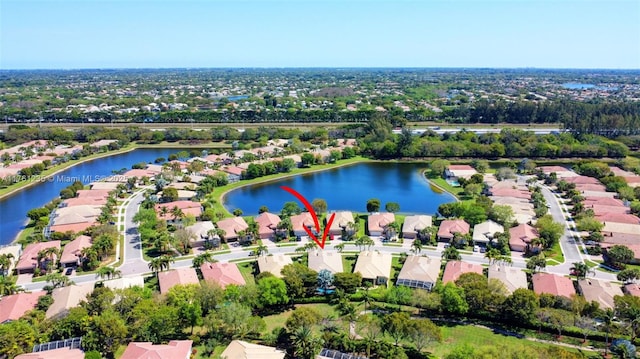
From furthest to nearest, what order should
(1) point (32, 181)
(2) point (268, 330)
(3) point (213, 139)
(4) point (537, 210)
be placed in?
(3) point (213, 139) → (1) point (32, 181) → (4) point (537, 210) → (2) point (268, 330)

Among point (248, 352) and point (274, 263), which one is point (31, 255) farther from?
point (248, 352)

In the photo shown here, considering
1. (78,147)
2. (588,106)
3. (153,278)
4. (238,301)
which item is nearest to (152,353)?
(238,301)

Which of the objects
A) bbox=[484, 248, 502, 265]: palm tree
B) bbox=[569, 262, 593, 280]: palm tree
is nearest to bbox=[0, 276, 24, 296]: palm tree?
bbox=[484, 248, 502, 265]: palm tree

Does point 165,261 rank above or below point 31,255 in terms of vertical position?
above

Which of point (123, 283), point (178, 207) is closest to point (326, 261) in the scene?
point (123, 283)

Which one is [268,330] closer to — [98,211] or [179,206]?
[179,206]

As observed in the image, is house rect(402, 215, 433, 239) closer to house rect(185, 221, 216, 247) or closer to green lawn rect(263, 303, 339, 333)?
green lawn rect(263, 303, 339, 333)

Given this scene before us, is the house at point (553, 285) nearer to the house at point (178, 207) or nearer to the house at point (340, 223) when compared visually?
the house at point (340, 223)
